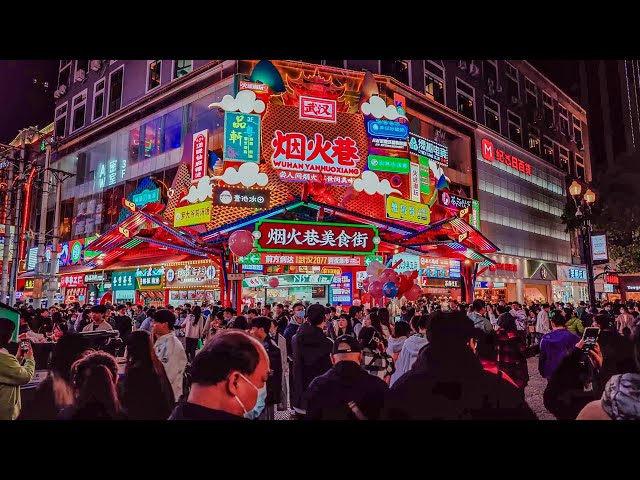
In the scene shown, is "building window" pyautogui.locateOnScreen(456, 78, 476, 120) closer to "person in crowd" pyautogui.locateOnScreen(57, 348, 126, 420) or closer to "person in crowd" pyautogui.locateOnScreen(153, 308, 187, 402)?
"person in crowd" pyautogui.locateOnScreen(153, 308, 187, 402)

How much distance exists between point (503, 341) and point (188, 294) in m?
20.9

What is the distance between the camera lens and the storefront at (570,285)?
1582 inches

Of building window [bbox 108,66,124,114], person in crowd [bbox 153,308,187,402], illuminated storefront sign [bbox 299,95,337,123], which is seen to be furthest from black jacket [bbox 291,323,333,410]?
building window [bbox 108,66,124,114]

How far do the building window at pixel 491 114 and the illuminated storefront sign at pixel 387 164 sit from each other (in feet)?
54.5

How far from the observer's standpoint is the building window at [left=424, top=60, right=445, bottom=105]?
32.4 m

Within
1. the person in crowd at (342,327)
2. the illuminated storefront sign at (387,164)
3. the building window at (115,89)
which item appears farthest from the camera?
the building window at (115,89)

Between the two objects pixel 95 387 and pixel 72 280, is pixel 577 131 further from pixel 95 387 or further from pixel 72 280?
pixel 95 387

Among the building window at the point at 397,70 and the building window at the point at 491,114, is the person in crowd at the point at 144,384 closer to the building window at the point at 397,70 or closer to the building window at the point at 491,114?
the building window at the point at 397,70

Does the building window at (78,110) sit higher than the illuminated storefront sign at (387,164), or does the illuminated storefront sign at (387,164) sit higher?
the building window at (78,110)

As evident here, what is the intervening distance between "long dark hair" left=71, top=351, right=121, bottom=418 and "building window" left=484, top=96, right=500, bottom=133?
38386 mm

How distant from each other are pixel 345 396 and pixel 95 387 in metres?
1.75

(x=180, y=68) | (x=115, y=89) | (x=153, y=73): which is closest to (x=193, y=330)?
(x=180, y=68)

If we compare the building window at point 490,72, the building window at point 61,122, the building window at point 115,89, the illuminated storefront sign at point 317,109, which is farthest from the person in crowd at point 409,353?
the building window at point 61,122

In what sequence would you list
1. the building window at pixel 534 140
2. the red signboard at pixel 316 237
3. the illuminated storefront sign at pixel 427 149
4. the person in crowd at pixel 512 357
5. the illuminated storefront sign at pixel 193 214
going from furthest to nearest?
the building window at pixel 534 140
the illuminated storefront sign at pixel 427 149
the illuminated storefront sign at pixel 193 214
the red signboard at pixel 316 237
the person in crowd at pixel 512 357
